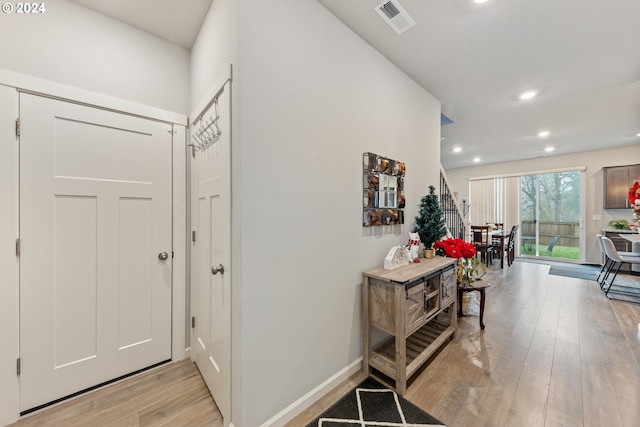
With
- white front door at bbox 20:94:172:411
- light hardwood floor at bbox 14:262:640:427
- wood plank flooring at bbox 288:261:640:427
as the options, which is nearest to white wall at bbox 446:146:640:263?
wood plank flooring at bbox 288:261:640:427

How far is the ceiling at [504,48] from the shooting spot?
A: 178 centimetres

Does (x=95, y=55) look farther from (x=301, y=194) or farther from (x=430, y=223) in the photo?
(x=430, y=223)

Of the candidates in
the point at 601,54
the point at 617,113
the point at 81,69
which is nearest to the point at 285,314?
the point at 81,69

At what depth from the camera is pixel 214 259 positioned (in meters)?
1.68

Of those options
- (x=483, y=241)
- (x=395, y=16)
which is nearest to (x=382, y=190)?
(x=395, y=16)

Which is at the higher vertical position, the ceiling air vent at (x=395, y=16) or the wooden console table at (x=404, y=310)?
the ceiling air vent at (x=395, y=16)

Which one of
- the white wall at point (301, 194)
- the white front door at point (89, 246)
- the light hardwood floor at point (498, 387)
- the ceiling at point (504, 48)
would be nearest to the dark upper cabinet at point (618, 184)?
the ceiling at point (504, 48)

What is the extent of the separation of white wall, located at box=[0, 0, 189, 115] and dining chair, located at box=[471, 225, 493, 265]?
6.23 metres

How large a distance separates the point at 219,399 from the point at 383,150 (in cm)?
231

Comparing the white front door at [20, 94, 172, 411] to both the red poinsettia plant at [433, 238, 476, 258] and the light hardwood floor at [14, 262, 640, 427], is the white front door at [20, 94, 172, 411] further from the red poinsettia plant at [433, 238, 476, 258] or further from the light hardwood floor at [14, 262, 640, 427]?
the red poinsettia plant at [433, 238, 476, 258]

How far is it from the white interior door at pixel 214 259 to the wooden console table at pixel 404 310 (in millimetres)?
1076

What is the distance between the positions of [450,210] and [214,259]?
10.7ft

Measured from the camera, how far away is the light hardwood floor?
1560 mm

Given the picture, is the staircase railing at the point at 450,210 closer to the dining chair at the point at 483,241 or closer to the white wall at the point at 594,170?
the dining chair at the point at 483,241
